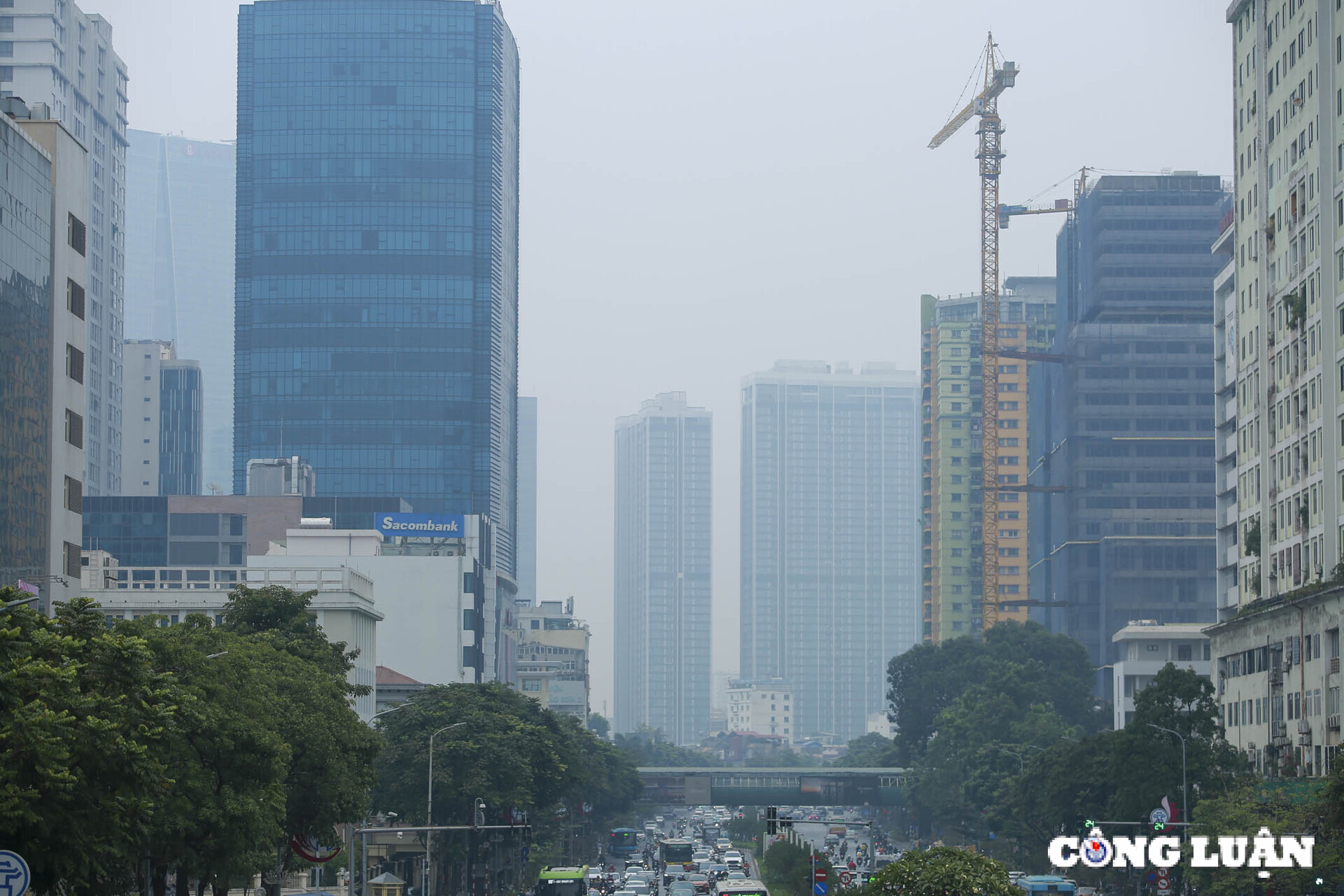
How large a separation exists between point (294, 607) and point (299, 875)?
24906 millimetres

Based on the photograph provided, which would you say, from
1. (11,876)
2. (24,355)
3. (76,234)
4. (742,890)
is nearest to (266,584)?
(76,234)

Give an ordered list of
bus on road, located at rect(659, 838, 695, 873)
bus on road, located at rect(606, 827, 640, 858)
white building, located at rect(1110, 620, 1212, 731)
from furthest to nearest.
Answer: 1. bus on road, located at rect(606, 827, 640, 858)
2. white building, located at rect(1110, 620, 1212, 731)
3. bus on road, located at rect(659, 838, 695, 873)

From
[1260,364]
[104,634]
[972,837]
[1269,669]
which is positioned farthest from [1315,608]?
[972,837]

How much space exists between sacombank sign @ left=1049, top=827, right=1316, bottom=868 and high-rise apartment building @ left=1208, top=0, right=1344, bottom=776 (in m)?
19.7

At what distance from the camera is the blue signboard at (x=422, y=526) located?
168 metres

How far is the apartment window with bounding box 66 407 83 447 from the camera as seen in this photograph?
3472 inches

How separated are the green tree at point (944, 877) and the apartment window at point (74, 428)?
→ 2133 inches

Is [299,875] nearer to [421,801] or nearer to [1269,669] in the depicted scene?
[421,801]

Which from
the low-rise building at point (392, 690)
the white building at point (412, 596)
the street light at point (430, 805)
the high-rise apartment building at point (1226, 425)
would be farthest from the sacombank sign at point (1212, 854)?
the white building at point (412, 596)

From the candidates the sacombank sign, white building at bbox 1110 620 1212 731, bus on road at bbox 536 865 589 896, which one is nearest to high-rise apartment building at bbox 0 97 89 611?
bus on road at bbox 536 865 589 896

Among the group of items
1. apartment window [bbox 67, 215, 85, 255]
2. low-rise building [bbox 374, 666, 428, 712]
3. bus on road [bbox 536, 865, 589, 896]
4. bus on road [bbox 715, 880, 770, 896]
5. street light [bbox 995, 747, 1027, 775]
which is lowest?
bus on road [bbox 536, 865, 589, 896]

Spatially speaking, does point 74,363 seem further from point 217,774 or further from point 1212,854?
point 1212,854

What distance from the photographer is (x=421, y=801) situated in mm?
108375

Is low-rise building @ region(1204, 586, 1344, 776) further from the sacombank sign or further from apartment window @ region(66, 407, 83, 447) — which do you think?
apartment window @ region(66, 407, 83, 447)
